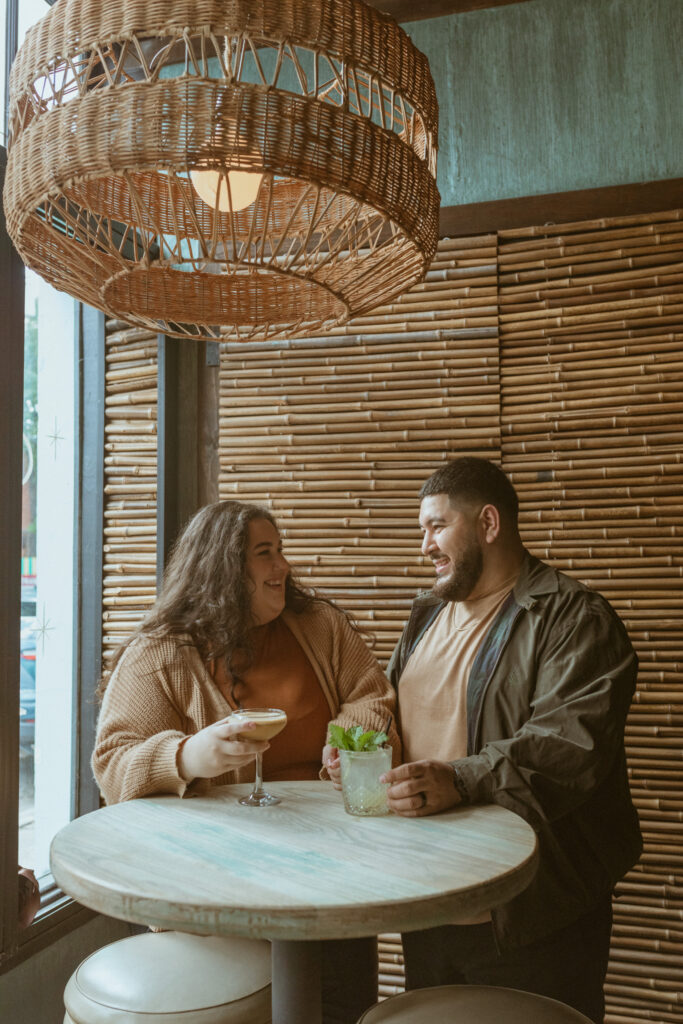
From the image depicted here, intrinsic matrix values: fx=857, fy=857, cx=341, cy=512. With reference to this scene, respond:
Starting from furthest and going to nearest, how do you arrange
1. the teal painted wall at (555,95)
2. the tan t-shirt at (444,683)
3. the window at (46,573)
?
the teal painted wall at (555,95)
the window at (46,573)
the tan t-shirt at (444,683)

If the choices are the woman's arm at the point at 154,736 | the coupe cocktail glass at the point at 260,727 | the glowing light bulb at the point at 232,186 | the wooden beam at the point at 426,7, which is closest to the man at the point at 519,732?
the coupe cocktail glass at the point at 260,727

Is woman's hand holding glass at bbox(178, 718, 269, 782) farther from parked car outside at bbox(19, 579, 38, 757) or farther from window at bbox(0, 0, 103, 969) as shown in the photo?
parked car outside at bbox(19, 579, 38, 757)

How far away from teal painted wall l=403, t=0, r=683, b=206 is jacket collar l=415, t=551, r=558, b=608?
1.76 metres

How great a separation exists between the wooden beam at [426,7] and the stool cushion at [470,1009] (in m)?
3.28

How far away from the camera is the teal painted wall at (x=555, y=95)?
333 cm

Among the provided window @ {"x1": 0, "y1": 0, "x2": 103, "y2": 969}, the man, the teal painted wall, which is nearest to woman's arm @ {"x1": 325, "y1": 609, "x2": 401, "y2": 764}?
the man

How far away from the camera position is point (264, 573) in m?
2.49

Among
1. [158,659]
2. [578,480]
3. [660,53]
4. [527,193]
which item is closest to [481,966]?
[158,659]

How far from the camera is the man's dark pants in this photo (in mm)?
2201

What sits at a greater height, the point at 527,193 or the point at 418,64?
the point at 527,193

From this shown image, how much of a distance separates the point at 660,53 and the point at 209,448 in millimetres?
2418

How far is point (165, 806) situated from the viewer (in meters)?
1.95

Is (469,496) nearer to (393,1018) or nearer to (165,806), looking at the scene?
(165,806)

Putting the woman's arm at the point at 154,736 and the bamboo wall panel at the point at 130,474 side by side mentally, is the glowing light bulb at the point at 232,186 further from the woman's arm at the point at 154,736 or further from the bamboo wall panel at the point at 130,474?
the bamboo wall panel at the point at 130,474
